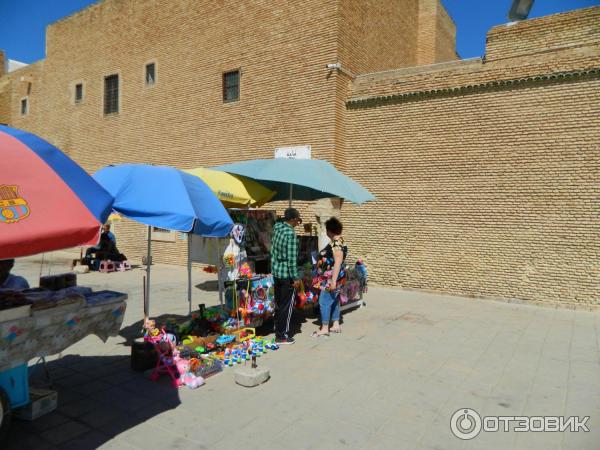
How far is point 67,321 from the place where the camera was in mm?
3789

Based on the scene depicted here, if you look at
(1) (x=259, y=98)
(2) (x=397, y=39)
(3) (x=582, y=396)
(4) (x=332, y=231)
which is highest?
(2) (x=397, y=39)

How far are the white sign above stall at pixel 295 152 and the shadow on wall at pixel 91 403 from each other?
7.89 m

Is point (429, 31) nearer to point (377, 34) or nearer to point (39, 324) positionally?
point (377, 34)

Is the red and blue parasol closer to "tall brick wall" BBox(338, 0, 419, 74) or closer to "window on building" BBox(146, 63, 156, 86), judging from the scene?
"tall brick wall" BBox(338, 0, 419, 74)

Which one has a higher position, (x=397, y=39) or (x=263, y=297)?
(x=397, y=39)

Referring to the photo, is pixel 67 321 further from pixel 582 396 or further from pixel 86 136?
pixel 86 136

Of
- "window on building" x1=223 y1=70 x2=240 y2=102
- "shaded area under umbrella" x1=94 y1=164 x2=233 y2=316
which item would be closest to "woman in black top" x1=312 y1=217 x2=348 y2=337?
"shaded area under umbrella" x1=94 y1=164 x2=233 y2=316

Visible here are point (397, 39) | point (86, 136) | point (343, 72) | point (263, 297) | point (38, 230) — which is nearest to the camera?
point (38, 230)

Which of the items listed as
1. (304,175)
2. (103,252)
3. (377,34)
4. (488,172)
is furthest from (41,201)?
(377,34)

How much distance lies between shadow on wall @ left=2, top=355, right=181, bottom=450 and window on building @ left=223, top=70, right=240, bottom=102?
33.0 feet

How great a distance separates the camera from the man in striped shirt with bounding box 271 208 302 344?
20.5 ft

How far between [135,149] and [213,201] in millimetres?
12551

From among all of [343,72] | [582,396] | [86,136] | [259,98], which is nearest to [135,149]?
[86,136]

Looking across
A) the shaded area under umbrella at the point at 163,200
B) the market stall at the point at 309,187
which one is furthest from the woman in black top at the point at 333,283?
the shaded area under umbrella at the point at 163,200
